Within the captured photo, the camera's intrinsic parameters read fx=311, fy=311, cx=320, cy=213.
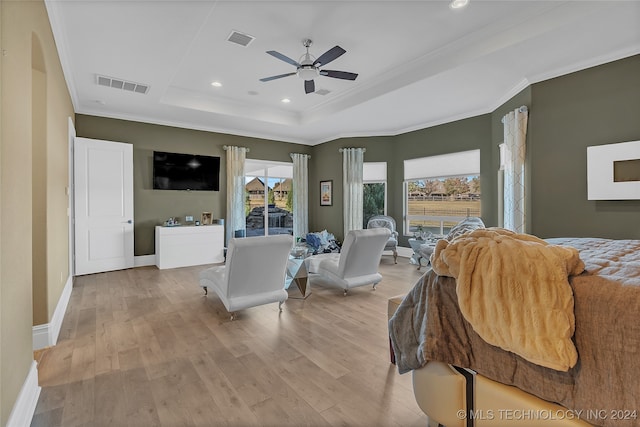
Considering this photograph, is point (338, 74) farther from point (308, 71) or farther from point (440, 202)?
point (440, 202)

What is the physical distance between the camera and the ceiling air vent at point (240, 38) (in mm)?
3458

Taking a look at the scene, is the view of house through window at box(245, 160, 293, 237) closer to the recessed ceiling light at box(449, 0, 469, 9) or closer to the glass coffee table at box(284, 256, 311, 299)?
the glass coffee table at box(284, 256, 311, 299)

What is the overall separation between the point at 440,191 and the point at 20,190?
634cm

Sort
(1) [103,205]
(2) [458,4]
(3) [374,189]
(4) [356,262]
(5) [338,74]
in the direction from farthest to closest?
1. (3) [374,189]
2. (1) [103,205]
3. (4) [356,262]
4. (5) [338,74]
5. (2) [458,4]

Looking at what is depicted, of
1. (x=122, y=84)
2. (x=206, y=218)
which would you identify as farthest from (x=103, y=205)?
(x=122, y=84)

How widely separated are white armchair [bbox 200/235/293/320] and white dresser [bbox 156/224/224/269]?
2799mm

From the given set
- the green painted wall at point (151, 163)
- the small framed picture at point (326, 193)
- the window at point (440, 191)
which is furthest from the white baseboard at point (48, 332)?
the small framed picture at point (326, 193)

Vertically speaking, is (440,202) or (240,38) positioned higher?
(240,38)

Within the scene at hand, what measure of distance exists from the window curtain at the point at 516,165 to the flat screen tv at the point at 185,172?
5410 millimetres

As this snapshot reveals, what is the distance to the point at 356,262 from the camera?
401cm

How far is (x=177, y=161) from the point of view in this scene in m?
6.27

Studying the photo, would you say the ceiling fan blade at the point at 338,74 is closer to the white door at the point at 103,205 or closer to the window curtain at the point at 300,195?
the white door at the point at 103,205

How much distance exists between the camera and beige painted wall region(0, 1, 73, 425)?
1.49 meters

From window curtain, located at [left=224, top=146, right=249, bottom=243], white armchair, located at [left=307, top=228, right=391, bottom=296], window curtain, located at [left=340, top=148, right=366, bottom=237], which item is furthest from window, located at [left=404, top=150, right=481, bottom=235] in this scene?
window curtain, located at [left=224, top=146, right=249, bottom=243]
